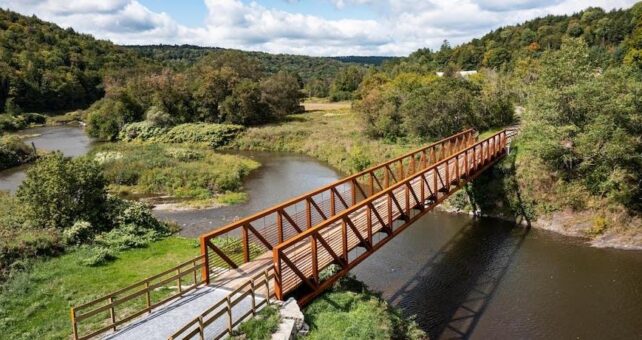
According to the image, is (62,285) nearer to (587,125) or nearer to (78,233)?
(78,233)

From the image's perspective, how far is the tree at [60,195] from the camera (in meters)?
23.0

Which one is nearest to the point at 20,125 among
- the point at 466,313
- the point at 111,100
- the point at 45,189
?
the point at 111,100

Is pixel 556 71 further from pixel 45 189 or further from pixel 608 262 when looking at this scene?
pixel 45 189

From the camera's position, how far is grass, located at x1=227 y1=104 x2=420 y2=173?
42.9 meters

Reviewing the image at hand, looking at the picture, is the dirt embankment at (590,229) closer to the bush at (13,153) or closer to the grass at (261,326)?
the grass at (261,326)

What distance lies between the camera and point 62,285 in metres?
17.4

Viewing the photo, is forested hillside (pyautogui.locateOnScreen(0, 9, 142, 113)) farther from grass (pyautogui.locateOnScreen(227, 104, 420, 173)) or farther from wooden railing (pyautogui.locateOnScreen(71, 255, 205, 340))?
wooden railing (pyautogui.locateOnScreen(71, 255, 205, 340))

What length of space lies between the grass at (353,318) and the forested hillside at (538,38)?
76.6 metres

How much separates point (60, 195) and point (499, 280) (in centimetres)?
2103

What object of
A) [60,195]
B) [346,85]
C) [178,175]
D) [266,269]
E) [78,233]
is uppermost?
[346,85]

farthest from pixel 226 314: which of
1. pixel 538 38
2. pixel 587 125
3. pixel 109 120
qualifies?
pixel 538 38

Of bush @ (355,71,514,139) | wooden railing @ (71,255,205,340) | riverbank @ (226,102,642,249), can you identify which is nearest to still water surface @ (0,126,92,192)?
wooden railing @ (71,255,205,340)

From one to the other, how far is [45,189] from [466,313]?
65.8 ft

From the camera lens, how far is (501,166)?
101 ft
